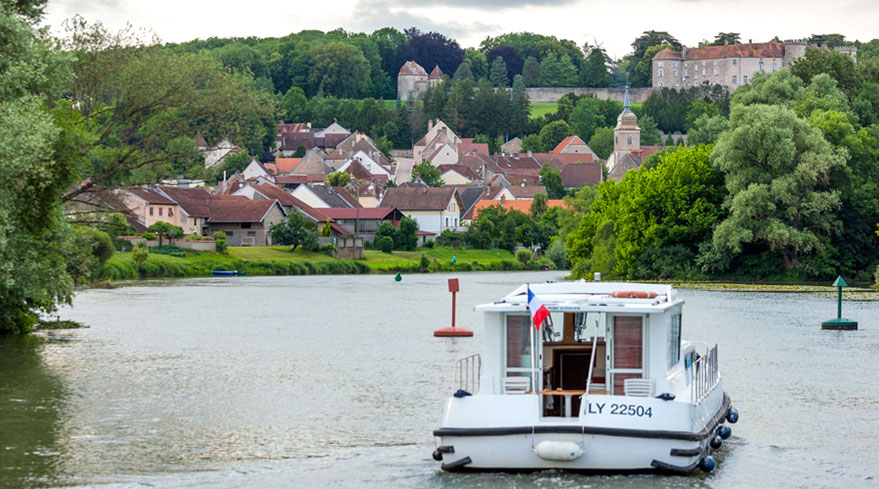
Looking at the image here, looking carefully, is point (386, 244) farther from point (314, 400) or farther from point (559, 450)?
point (559, 450)

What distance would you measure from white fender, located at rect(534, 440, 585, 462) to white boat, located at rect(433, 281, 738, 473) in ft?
0.05

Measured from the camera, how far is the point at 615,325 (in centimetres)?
1997

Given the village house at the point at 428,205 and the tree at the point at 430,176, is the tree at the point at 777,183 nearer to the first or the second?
the village house at the point at 428,205

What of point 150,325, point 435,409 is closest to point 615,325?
point 435,409

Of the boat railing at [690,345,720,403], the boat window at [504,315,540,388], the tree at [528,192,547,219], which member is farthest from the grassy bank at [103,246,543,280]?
the boat window at [504,315,540,388]

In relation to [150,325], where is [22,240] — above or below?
above

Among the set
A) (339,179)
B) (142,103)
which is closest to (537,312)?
(142,103)

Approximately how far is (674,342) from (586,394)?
3.47 meters

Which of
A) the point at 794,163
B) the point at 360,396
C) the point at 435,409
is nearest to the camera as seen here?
the point at 435,409

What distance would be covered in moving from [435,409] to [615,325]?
6.62 metres

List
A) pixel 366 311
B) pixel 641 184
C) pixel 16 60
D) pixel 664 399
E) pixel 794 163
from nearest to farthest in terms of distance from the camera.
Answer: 1. pixel 664 399
2. pixel 16 60
3. pixel 366 311
4. pixel 794 163
5. pixel 641 184

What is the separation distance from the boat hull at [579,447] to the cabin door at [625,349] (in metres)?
1.60

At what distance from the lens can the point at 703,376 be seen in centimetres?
2227

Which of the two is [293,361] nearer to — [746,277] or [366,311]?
[366,311]
